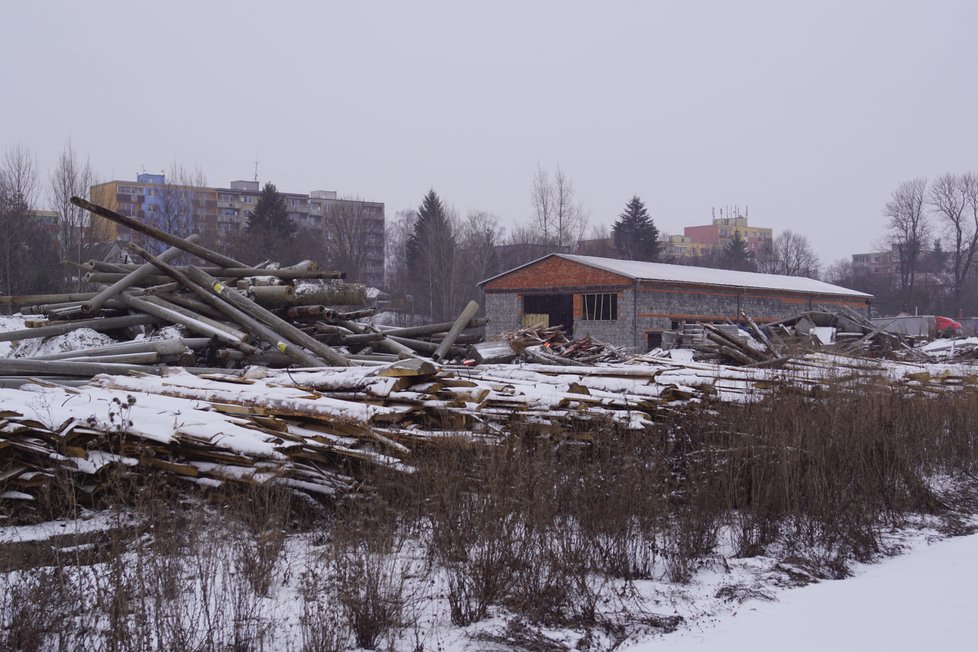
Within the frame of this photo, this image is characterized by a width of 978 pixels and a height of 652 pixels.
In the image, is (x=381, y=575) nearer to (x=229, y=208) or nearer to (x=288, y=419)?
(x=288, y=419)

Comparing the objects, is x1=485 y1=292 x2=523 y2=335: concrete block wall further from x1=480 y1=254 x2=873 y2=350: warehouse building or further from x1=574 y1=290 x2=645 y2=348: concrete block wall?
x1=574 y1=290 x2=645 y2=348: concrete block wall

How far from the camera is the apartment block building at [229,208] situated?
53250 mm

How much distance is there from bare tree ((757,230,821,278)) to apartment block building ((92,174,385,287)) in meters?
36.8

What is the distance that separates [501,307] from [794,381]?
2622 centimetres

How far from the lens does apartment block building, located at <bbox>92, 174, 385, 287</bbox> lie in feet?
175

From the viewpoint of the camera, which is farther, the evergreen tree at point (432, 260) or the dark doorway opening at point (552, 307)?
the evergreen tree at point (432, 260)

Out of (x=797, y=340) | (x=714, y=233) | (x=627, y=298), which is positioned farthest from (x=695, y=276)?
(x=714, y=233)

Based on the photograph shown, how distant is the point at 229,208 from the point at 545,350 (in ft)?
251

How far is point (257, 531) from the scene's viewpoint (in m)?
5.41

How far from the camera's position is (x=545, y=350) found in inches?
762

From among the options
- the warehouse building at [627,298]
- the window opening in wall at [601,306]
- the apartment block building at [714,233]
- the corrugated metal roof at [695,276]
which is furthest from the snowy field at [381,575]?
the apartment block building at [714,233]

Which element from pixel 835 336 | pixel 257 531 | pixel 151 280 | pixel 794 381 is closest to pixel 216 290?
pixel 151 280

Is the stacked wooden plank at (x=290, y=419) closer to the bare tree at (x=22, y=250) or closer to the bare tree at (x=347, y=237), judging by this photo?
the bare tree at (x=22, y=250)

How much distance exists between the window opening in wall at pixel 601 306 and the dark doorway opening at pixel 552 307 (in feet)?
4.36
